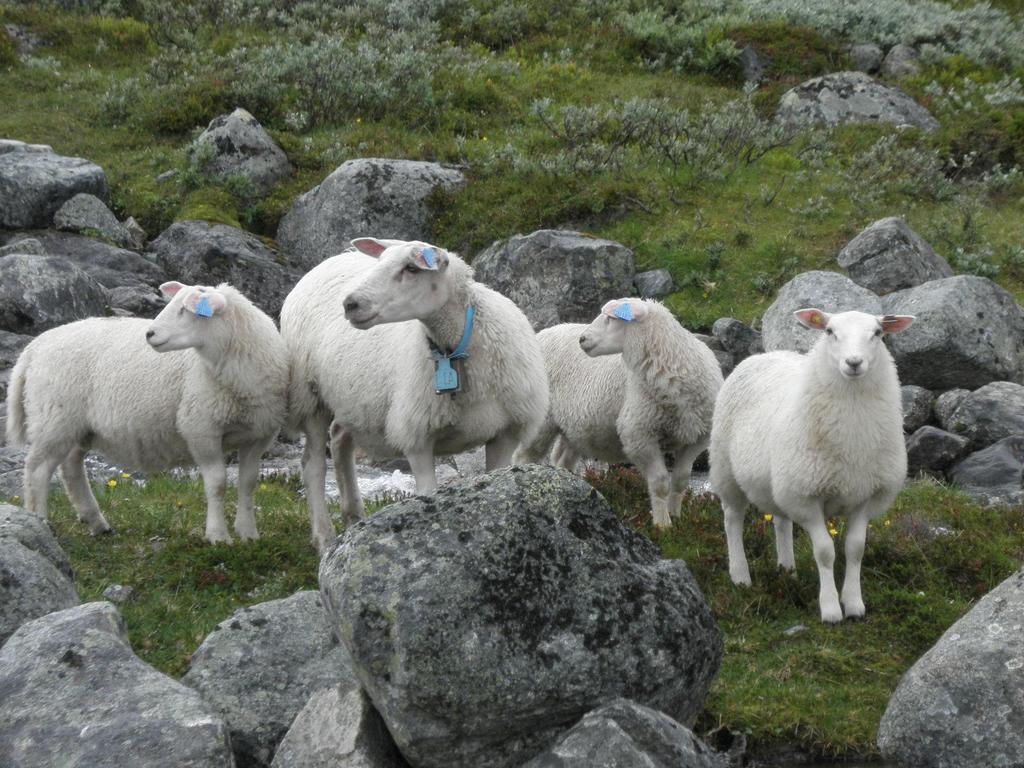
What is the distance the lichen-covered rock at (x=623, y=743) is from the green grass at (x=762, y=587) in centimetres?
168

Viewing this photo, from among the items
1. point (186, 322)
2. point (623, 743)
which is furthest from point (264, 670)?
point (186, 322)

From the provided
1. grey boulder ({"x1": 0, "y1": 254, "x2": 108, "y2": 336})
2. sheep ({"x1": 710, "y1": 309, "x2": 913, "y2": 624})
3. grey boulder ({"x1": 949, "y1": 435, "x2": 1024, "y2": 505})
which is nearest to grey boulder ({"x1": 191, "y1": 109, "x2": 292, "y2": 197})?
grey boulder ({"x1": 0, "y1": 254, "x2": 108, "y2": 336})

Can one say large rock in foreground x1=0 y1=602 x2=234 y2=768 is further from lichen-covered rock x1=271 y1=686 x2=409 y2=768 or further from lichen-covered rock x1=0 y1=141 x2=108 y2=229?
lichen-covered rock x1=0 y1=141 x2=108 y2=229

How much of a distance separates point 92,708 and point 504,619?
188 centimetres

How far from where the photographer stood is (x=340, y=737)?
18.9 feet

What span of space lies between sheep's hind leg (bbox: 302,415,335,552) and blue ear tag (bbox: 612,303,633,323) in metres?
2.66

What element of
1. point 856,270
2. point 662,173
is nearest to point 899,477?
point 856,270

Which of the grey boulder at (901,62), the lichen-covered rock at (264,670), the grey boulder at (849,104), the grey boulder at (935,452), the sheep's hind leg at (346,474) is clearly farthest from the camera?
the grey boulder at (901,62)

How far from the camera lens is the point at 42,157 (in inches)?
840

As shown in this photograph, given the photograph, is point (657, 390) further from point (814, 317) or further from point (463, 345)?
point (463, 345)

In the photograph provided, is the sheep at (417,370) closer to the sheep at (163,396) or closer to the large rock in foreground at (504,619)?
the sheep at (163,396)

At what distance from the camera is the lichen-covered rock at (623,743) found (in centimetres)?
523

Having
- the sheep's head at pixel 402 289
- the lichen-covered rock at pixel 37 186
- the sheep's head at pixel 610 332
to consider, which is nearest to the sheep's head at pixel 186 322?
the sheep's head at pixel 402 289

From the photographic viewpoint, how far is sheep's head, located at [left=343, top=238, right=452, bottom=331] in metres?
8.65
